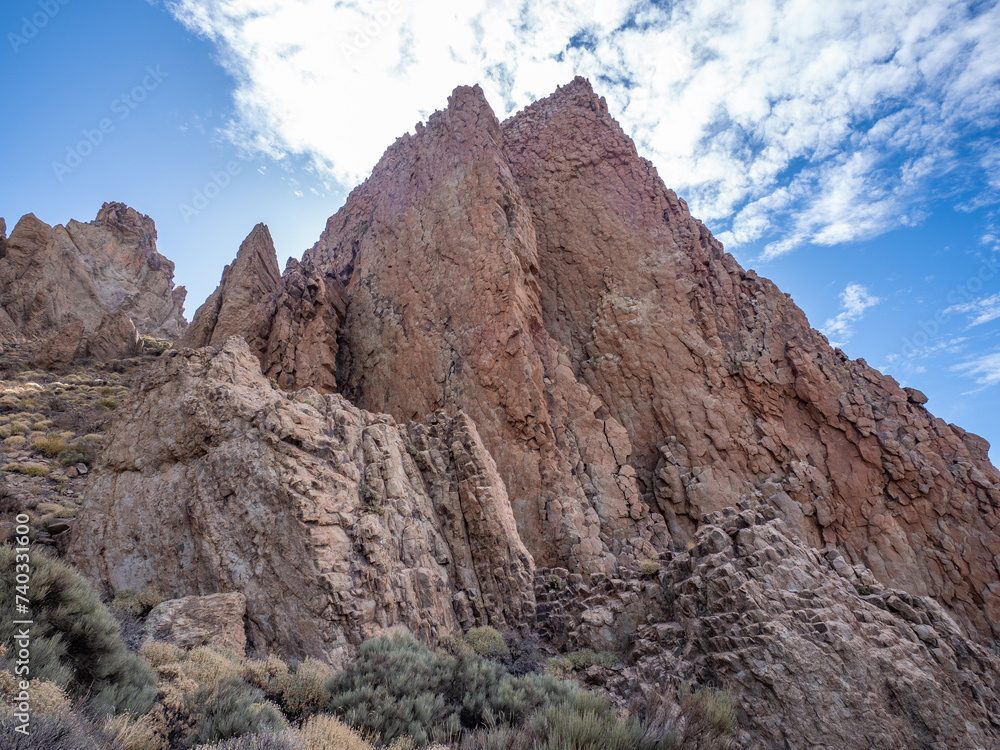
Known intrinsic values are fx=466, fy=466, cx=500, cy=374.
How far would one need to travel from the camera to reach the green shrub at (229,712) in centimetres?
507

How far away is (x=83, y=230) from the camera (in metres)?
44.4

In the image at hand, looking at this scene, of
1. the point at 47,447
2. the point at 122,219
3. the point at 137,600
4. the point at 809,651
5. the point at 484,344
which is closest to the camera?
the point at 809,651

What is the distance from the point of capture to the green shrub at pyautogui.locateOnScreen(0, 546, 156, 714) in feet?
16.2

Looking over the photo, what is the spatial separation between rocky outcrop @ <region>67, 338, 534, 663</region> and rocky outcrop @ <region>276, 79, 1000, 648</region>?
15.8 feet

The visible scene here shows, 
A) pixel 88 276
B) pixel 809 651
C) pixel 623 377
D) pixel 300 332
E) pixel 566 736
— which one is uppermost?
pixel 88 276

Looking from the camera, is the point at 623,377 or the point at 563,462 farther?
the point at 623,377

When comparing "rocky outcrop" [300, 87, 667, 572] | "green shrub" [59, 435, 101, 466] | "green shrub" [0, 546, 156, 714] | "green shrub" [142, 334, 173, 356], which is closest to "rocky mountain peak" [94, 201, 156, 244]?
"green shrub" [142, 334, 173, 356]

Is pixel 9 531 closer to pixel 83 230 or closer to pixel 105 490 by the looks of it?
pixel 105 490

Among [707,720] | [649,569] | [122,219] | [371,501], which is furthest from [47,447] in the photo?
[122,219]

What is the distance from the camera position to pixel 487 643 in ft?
38.6

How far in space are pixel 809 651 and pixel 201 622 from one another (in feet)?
38.1

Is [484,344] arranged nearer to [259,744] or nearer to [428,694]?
[428,694]

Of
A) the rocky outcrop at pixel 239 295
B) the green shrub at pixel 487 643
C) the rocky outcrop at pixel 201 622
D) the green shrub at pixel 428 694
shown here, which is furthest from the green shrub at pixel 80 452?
the green shrub at pixel 428 694

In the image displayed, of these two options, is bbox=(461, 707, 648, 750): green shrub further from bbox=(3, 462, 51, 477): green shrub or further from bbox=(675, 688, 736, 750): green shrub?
Result: bbox=(3, 462, 51, 477): green shrub
